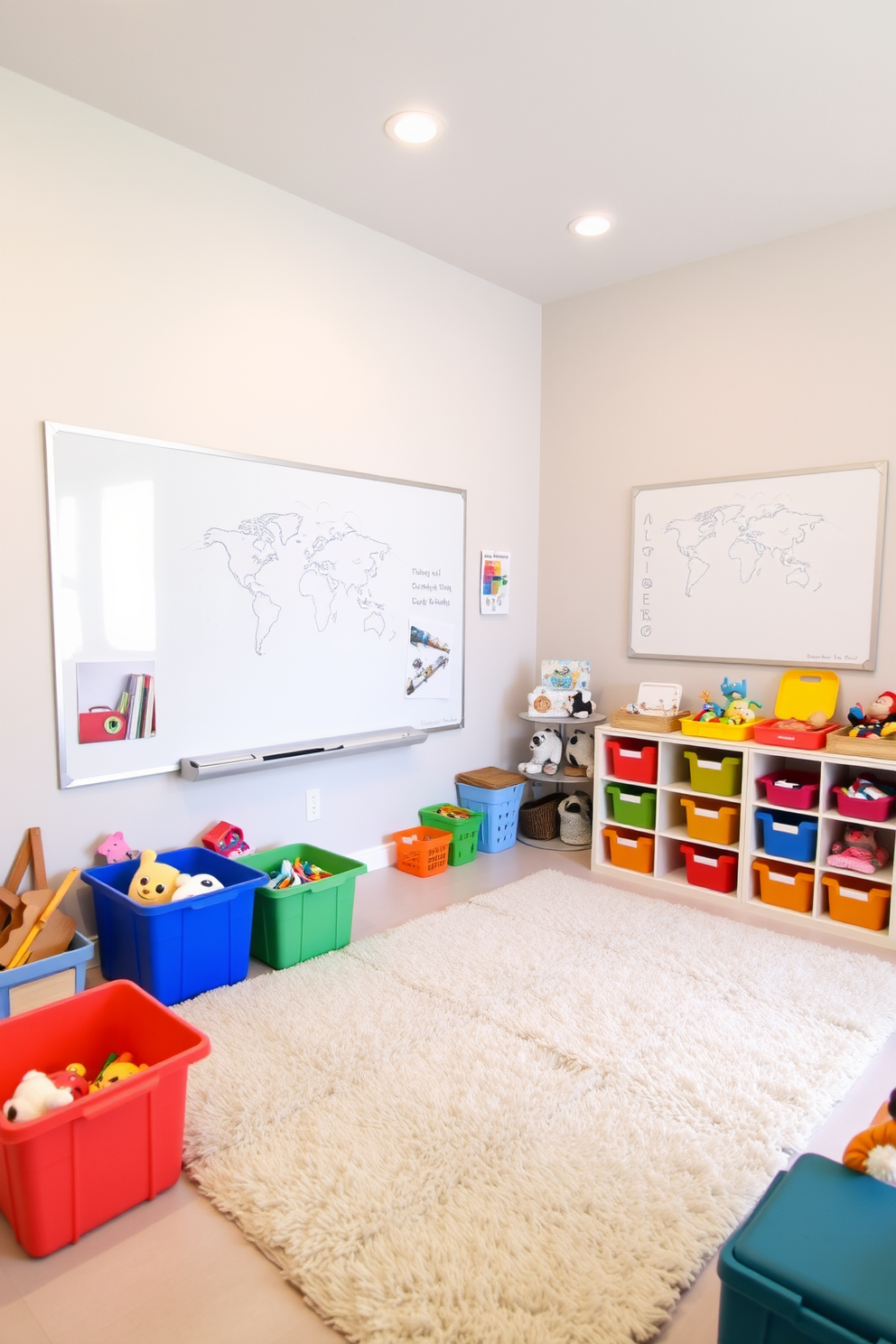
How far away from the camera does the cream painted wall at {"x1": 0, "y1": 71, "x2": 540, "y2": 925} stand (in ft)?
7.67

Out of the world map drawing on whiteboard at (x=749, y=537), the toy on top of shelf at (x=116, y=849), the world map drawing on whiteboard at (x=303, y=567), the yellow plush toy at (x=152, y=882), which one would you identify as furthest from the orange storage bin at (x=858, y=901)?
the toy on top of shelf at (x=116, y=849)

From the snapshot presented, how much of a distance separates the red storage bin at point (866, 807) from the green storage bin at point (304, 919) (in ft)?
5.71

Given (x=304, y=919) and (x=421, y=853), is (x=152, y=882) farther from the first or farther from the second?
(x=421, y=853)

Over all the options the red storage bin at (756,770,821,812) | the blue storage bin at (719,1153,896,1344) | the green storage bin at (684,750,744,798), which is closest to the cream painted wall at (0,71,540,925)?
the green storage bin at (684,750,744,798)

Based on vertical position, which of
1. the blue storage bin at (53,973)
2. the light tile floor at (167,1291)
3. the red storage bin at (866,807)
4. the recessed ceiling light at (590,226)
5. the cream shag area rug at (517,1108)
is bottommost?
the light tile floor at (167,1291)

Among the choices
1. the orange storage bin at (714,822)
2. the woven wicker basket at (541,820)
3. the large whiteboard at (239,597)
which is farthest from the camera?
the woven wicker basket at (541,820)

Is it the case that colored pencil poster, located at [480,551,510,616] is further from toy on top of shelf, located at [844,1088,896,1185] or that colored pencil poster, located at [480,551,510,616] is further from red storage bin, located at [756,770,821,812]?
toy on top of shelf, located at [844,1088,896,1185]

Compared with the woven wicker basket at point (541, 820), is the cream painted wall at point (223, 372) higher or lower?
higher

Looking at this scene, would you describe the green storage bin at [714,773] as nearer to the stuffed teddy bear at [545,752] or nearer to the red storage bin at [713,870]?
the red storage bin at [713,870]

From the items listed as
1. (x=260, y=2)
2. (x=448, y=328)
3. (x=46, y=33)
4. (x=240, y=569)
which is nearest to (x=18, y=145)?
(x=46, y=33)

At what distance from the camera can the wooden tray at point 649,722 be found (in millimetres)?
3361

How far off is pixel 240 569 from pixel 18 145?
1.36 meters

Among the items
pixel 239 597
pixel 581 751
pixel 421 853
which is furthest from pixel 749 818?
pixel 239 597

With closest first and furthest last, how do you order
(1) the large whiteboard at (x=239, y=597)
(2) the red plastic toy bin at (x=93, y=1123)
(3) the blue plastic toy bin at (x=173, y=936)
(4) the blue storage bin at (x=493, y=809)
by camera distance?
(2) the red plastic toy bin at (x=93, y=1123)
(3) the blue plastic toy bin at (x=173, y=936)
(1) the large whiteboard at (x=239, y=597)
(4) the blue storage bin at (x=493, y=809)
